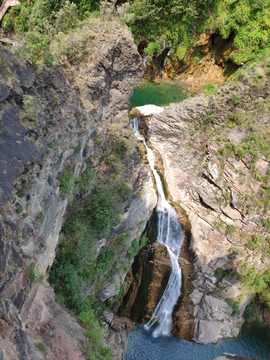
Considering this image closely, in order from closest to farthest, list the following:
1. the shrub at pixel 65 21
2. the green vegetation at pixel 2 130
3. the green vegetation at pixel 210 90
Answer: the green vegetation at pixel 2 130 → the shrub at pixel 65 21 → the green vegetation at pixel 210 90

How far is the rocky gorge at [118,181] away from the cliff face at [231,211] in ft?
0.22

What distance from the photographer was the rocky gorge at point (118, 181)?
555cm

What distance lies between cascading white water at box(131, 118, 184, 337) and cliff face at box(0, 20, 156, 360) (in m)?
6.27

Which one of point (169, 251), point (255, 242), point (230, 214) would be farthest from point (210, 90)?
point (169, 251)

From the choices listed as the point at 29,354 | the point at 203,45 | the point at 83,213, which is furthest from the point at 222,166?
the point at 29,354

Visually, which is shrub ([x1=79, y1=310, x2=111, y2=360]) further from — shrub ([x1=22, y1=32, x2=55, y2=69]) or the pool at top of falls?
the pool at top of falls

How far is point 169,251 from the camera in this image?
1366cm

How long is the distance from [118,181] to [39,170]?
5.25 m

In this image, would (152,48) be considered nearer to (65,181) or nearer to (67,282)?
(65,181)

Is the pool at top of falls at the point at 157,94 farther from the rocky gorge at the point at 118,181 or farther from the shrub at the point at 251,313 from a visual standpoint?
the shrub at the point at 251,313

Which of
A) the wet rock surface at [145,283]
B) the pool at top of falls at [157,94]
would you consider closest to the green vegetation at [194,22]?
the pool at top of falls at [157,94]

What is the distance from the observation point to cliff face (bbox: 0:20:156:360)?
16.5 feet

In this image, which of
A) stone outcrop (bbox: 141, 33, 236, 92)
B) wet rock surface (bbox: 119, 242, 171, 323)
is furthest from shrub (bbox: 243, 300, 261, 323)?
stone outcrop (bbox: 141, 33, 236, 92)

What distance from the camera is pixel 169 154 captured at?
53.6 ft
